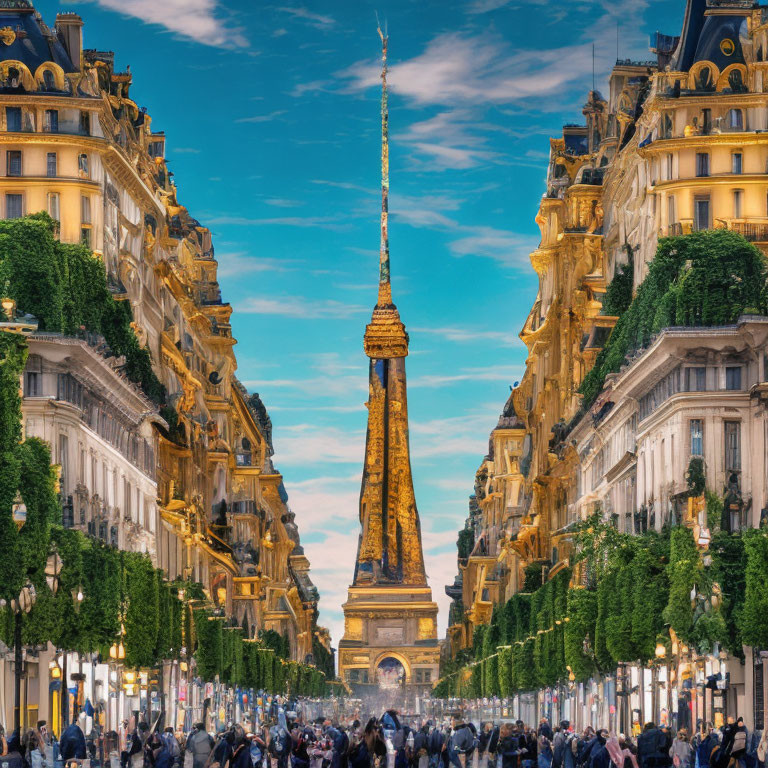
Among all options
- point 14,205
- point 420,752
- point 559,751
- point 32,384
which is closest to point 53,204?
point 14,205

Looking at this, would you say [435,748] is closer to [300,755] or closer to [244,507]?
[300,755]

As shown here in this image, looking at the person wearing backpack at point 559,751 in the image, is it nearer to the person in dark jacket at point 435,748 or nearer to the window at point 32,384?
the person in dark jacket at point 435,748

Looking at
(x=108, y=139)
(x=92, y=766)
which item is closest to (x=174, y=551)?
(x=108, y=139)

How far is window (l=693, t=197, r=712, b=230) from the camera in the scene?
4144 inches

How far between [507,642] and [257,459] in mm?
47647

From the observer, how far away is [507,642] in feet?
510

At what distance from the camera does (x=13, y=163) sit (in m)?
107

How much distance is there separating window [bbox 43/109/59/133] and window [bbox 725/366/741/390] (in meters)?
36.7

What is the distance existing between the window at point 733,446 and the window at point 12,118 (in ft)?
128

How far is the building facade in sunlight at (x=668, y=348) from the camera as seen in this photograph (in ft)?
291

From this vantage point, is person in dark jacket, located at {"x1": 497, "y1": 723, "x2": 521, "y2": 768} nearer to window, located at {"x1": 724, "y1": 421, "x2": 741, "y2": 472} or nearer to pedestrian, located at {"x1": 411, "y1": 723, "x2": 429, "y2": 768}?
pedestrian, located at {"x1": 411, "y1": 723, "x2": 429, "y2": 768}

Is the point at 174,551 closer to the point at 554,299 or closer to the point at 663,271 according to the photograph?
the point at 554,299

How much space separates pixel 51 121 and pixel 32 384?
1869 cm

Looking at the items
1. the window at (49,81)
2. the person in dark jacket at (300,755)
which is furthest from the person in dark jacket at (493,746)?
the window at (49,81)
